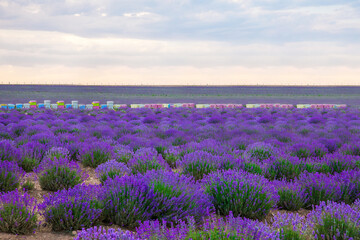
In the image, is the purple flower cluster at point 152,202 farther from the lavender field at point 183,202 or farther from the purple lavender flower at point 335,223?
the purple lavender flower at point 335,223

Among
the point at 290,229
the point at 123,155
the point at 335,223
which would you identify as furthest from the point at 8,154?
the point at 335,223

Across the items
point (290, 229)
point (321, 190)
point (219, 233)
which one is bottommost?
point (321, 190)

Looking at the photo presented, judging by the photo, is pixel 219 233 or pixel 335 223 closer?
pixel 219 233

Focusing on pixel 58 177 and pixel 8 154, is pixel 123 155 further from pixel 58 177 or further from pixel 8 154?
pixel 8 154

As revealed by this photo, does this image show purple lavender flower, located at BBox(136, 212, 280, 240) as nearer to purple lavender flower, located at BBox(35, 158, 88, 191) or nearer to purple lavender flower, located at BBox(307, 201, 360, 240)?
purple lavender flower, located at BBox(307, 201, 360, 240)

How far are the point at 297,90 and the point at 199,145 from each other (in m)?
85.6

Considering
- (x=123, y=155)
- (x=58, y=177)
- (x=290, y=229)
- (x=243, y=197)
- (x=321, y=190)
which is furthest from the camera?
(x=123, y=155)

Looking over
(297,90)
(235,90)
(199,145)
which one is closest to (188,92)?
(235,90)

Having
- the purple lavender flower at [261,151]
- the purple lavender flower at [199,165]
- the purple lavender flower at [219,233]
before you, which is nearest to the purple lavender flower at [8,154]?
the purple lavender flower at [199,165]

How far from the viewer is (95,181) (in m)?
6.11

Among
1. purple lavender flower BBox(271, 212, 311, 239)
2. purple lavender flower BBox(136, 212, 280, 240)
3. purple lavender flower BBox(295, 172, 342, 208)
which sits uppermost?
purple lavender flower BBox(136, 212, 280, 240)

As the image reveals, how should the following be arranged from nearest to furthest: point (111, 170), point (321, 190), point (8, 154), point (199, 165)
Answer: point (321, 190) < point (111, 170) < point (199, 165) < point (8, 154)

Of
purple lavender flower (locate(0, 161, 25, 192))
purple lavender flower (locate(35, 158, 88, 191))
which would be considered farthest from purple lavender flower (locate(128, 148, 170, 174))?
purple lavender flower (locate(0, 161, 25, 192))

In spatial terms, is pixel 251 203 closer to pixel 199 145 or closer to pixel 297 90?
pixel 199 145
